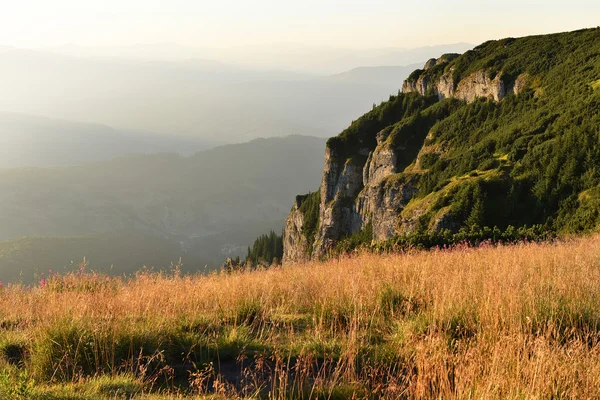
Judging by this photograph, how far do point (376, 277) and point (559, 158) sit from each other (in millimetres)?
54153

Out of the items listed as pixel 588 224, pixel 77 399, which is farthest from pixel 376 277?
pixel 588 224

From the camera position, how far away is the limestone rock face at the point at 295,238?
129 meters

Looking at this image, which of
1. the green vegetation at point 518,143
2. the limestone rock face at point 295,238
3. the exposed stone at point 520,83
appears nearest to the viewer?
the green vegetation at point 518,143

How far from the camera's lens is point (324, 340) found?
541 centimetres

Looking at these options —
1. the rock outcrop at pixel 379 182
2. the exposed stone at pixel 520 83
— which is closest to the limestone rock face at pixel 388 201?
the rock outcrop at pixel 379 182

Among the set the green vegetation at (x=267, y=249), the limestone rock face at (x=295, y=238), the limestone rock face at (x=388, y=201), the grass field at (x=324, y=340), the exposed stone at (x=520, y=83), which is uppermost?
the exposed stone at (x=520, y=83)

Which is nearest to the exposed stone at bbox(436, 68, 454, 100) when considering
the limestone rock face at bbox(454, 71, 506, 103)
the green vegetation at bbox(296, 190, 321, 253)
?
the limestone rock face at bbox(454, 71, 506, 103)

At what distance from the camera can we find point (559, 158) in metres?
50.0

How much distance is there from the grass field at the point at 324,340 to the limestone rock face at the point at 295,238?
117 metres

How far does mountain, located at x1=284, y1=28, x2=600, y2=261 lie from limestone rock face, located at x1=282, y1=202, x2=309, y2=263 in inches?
23.3

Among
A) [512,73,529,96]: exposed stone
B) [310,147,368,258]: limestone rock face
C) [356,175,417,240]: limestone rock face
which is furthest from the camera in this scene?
[310,147,368,258]: limestone rock face

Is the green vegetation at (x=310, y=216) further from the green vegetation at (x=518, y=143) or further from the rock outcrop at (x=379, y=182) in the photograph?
the green vegetation at (x=518, y=143)

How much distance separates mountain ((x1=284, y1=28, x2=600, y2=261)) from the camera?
162ft

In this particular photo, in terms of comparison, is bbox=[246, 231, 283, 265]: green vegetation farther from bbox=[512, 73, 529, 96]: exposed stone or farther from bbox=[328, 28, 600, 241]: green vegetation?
bbox=[512, 73, 529, 96]: exposed stone
